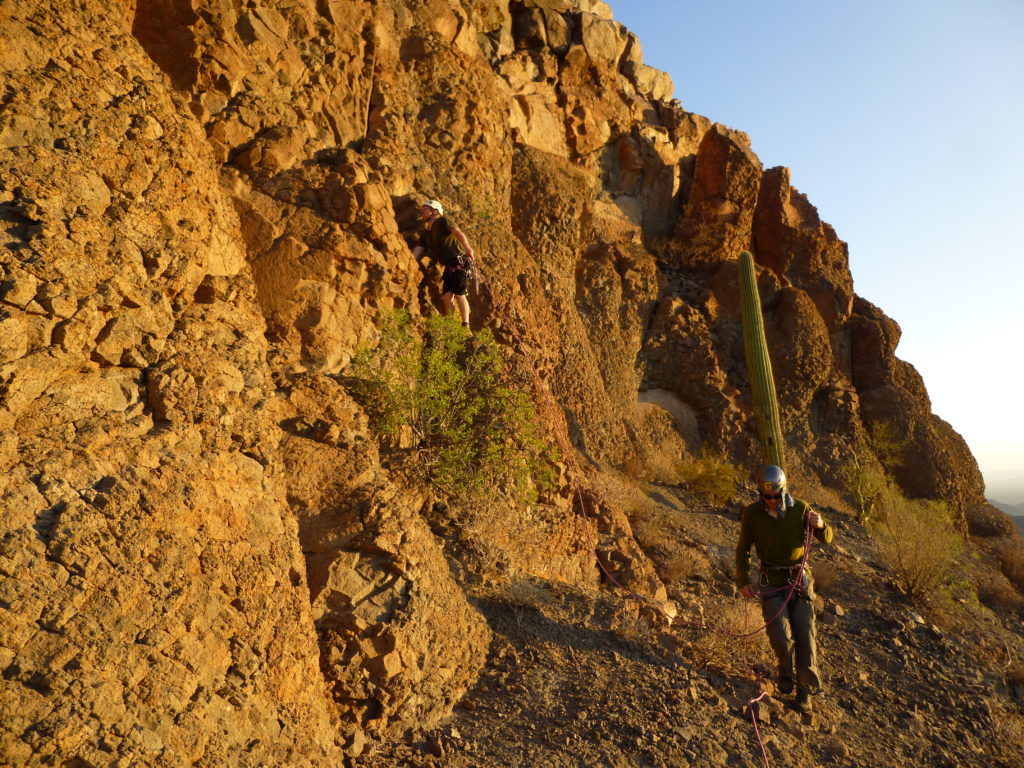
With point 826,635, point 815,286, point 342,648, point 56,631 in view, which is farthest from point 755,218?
point 56,631

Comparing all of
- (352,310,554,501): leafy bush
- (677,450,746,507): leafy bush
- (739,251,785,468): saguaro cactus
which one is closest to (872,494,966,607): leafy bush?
(677,450,746,507): leafy bush

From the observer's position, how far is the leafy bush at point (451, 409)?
597 centimetres

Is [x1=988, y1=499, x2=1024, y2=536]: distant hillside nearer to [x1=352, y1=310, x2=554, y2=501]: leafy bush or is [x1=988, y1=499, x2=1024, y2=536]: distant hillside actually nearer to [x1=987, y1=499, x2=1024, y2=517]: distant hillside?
[x1=987, y1=499, x2=1024, y2=517]: distant hillside

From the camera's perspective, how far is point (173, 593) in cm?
334

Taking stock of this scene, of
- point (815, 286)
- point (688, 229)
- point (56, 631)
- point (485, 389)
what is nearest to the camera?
point (56, 631)

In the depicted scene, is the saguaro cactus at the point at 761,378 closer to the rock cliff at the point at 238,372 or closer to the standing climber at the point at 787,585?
the rock cliff at the point at 238,372

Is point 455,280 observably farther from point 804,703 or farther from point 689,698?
point 804,703

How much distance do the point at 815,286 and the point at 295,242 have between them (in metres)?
12.6

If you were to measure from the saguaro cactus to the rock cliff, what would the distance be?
2703 mm

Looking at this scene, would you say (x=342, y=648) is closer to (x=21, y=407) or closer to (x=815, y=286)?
(x=21, y=407)

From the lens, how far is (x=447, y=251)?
7555mm

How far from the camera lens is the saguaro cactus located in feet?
39.9

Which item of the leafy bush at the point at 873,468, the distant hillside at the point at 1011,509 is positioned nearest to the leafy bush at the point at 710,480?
the leafy bush at the point at 873,468

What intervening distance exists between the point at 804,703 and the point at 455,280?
5060 millimetres
